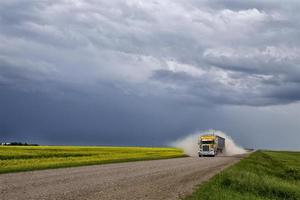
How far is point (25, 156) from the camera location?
5109 centimetres

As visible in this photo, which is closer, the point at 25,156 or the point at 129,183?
the point at 129,183

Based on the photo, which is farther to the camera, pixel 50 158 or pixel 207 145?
pixel 207 145

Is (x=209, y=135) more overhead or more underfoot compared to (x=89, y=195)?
more overhead

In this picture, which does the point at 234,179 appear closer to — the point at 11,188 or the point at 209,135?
the point at 11,188

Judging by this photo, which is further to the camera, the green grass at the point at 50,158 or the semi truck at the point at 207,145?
the semi truck at the point at 207,145

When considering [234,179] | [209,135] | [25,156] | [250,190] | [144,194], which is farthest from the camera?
[209,135]

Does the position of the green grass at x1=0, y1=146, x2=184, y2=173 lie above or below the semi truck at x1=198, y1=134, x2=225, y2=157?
below

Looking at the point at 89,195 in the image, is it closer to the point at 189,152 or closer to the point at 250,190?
the point at 250,190

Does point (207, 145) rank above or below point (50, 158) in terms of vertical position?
above

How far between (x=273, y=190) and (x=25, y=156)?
34.5 metres

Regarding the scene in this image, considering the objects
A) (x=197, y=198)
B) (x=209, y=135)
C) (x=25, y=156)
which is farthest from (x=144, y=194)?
(x=209, y=135)

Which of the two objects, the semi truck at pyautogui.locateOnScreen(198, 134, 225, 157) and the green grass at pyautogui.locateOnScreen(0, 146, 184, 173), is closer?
the green grass at pyautogui.locateOnScreen(0, 146, 184, 173)

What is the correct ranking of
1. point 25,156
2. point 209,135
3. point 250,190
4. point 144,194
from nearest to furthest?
1. point 144,194
2. point 250,190
3. point 25,156
4. point 209,135

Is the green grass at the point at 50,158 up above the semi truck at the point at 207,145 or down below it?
below
